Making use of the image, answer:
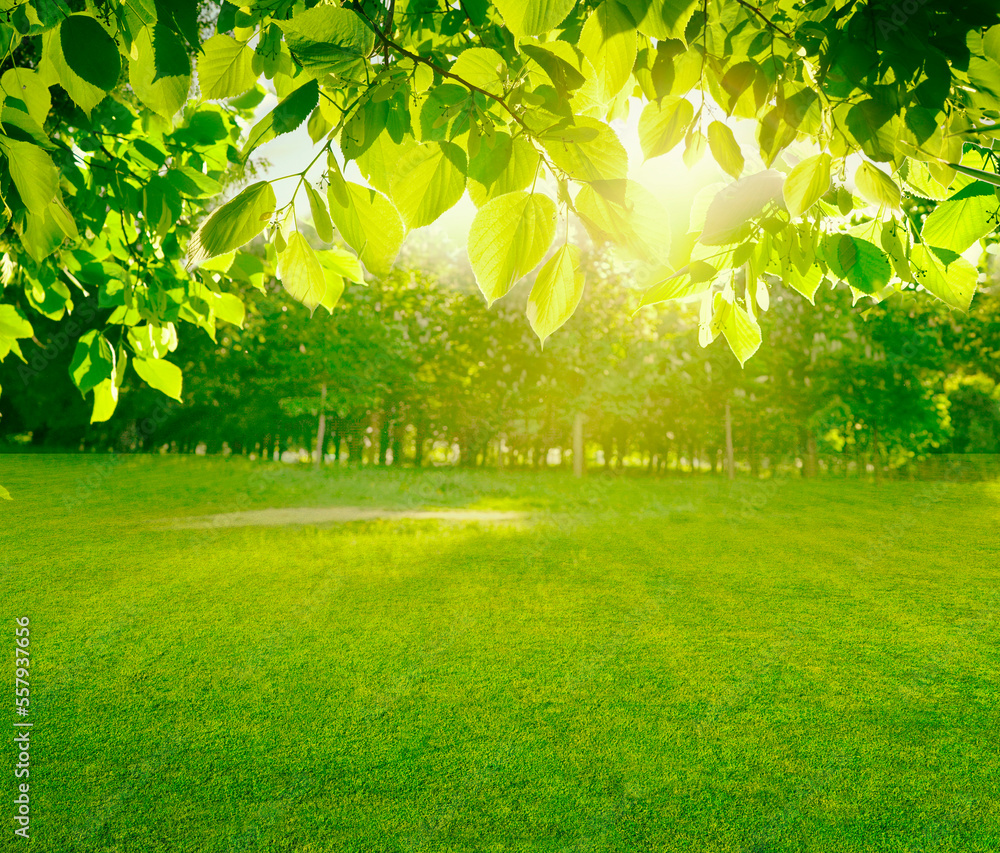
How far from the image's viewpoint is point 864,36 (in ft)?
2.52

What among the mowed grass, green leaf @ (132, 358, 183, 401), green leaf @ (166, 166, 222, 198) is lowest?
the mowed grass

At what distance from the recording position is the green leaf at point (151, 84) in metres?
0.84

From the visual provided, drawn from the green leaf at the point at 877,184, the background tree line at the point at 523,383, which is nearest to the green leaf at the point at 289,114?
the green leaf at the point at 877,184

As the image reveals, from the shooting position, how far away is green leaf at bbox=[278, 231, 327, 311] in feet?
2.83

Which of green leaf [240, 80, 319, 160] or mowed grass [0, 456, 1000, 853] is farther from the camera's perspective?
mowed grass [0, 456, 1000, 853]

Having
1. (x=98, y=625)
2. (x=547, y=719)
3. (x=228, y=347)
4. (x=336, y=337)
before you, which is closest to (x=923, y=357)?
(x=336, y=337)

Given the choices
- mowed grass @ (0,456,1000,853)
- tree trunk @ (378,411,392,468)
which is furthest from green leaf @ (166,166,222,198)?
tree trunk @ (378,411,392,468)

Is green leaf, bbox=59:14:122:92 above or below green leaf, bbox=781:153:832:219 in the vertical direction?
above

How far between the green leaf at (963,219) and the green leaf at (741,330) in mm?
289

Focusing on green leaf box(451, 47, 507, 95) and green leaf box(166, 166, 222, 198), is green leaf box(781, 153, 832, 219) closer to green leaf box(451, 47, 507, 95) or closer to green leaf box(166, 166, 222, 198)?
green leaf box(451, 47, 507, 95)

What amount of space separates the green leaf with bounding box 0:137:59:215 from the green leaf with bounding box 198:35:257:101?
241 millimetres

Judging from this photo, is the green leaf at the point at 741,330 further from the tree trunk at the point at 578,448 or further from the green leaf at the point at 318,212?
the tree trunk at the point at 578,448

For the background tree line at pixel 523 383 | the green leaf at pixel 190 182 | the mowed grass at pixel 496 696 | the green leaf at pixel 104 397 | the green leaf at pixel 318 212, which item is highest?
the background tree line at pixel 523 383

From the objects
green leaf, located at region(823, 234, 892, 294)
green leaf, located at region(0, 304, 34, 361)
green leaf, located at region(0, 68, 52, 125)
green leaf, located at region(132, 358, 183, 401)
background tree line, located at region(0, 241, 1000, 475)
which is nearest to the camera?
green leaf, located at region(0, 68, 52, 125)
